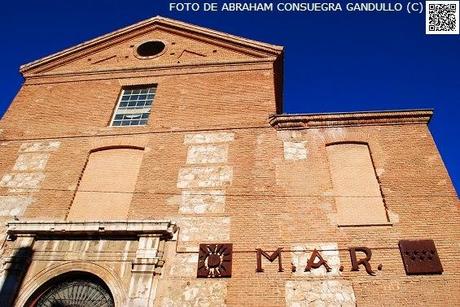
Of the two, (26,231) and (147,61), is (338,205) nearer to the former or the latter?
(26,231)

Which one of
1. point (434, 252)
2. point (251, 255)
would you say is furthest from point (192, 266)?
point (434, 252)

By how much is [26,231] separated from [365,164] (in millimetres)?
7337

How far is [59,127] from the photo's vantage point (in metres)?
10.0

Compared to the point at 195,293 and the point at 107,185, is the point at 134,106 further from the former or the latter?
the point at 195,293

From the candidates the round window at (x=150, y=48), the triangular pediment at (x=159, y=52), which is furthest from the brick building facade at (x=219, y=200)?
the round window at (x=150, y=48)

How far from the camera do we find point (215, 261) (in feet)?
22.4

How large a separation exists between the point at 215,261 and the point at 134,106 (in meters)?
5.70

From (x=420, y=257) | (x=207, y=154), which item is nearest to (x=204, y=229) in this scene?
(x=207, y=154)

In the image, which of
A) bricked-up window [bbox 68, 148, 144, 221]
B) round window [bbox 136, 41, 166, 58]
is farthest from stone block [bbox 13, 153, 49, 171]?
round window [bbox 136, 41, 166, 58]

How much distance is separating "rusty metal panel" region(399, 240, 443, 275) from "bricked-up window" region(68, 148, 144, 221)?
18.2 ft

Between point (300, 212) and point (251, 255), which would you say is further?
point (300, 212)

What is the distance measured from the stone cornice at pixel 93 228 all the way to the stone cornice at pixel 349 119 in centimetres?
369

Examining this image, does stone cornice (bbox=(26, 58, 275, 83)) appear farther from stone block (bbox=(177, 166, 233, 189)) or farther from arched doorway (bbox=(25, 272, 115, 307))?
arched doorway (bbox=(25, 272, 115, 307))

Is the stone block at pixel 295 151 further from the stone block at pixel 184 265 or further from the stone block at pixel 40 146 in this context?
the stone block at pixel 40 146
